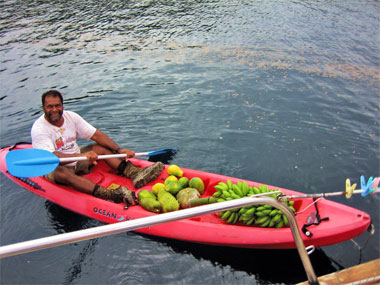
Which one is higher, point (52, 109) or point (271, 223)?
point (52, 109)

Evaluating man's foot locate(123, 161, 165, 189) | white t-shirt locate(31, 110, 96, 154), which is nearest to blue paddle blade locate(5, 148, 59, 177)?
white t-shirt locate(31, 110, 96, 154)

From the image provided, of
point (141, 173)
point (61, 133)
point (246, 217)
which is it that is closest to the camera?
point (246, 217)

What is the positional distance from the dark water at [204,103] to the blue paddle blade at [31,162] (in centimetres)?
130

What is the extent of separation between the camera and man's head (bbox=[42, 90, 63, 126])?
5.33 meters

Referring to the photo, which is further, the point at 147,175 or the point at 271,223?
the point at 147,175

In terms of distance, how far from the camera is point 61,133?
577cm

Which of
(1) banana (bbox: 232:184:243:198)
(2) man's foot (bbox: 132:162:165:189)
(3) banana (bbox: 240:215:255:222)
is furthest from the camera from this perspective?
(2) man's foot (bbox: 132:162:165:189)

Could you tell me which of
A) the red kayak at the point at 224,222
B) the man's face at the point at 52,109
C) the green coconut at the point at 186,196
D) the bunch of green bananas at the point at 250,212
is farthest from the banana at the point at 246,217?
the man's face at the point at 52,109

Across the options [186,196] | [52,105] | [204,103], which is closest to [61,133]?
[52,105]

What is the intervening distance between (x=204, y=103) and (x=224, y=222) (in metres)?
5.13

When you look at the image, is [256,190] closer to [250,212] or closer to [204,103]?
[250,212]

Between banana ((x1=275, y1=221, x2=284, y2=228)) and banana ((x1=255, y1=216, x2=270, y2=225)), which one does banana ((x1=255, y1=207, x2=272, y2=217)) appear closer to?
banana ((x1=255, y1=216, x2=270, y2=225))

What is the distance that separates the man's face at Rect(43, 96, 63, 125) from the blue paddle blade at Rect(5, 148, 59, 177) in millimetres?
600

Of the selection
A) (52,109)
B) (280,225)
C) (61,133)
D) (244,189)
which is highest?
(52,109)
